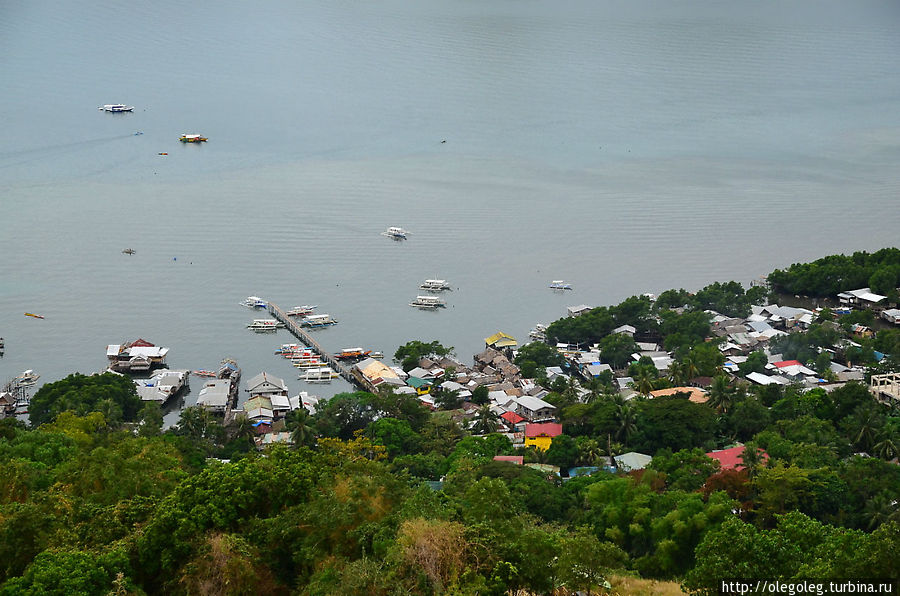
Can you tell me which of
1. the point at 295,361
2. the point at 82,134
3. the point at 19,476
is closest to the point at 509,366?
the point at 295,361

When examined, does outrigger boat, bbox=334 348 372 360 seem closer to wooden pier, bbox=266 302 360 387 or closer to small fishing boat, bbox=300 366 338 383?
wooden pier, bbox=266 302 360 387

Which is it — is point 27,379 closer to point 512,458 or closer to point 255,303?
point 255,303

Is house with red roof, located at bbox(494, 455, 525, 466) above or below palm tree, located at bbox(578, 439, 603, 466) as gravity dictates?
below

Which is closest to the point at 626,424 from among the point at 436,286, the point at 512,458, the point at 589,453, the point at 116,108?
the point at 589,453

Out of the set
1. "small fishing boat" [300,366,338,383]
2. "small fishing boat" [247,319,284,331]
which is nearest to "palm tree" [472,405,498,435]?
"small fishing boat" [300,366,338,383]

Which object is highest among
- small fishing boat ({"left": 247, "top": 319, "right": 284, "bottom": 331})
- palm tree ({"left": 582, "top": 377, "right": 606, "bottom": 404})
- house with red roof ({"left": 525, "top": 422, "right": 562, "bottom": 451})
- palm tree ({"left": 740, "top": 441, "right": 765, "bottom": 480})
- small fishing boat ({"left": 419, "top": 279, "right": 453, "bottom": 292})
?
palm tree ({"left": 740, "top": 441, "right": 765, "bottom": 480})

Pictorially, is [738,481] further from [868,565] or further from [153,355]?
[153,355]
